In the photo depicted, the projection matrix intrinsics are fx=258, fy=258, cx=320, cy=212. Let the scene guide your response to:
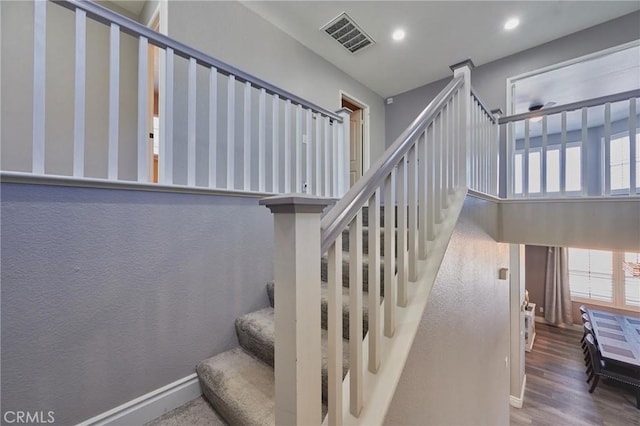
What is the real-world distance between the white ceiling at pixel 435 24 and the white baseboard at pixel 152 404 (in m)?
3.58

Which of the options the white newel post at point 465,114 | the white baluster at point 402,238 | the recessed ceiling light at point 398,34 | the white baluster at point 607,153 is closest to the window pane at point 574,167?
the white baluster at point 607,153

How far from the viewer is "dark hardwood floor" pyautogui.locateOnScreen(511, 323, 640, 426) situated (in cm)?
379

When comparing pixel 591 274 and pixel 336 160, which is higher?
pixel 336 160

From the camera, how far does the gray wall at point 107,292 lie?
1104mm

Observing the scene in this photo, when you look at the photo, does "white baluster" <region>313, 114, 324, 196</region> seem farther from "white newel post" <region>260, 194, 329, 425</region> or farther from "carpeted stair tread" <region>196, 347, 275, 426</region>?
"white newel post" <region>260, 194, 329, 425</region>

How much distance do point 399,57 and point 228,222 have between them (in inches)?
140

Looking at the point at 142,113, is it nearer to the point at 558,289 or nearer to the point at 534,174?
the point at 534,174

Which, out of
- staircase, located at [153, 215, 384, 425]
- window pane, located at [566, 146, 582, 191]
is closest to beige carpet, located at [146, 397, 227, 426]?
staircase, located at [153, 215, 384, 425]

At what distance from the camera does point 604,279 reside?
6.21 m

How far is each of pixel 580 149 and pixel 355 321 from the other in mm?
5706

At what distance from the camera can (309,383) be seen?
0.76 metres

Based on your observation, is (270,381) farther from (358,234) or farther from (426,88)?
(426,88)

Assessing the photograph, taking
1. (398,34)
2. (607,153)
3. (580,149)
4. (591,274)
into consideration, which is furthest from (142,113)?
(591,274)

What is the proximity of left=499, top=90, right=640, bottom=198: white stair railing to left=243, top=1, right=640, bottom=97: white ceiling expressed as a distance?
1.07 metres
